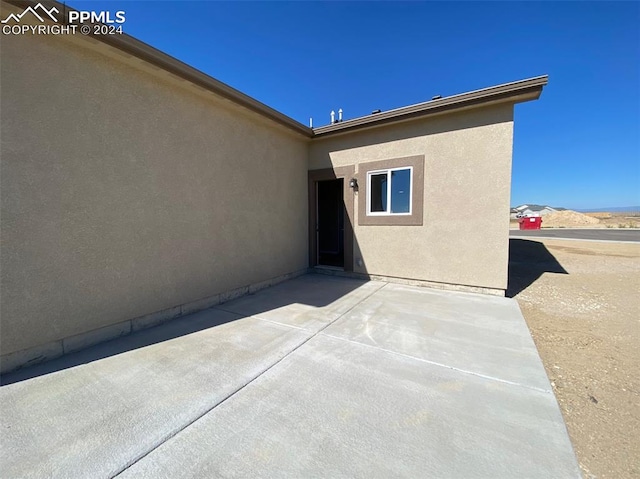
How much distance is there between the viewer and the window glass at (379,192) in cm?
629

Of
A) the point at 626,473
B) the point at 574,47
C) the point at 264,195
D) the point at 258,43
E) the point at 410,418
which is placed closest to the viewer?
the point at 626,473

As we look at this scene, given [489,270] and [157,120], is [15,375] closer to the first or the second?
[157,120]

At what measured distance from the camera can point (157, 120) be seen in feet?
12.6

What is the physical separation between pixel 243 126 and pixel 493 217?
5553mm

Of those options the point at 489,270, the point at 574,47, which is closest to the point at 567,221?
the point at 574,47

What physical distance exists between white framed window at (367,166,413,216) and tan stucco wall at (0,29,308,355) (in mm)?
3132

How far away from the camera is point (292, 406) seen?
212 cm

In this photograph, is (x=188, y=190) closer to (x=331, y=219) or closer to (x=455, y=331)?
(x=455, y=331)

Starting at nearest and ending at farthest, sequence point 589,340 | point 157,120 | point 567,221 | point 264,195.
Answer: point 589,340 < point 157,120 < point 264,195 < point 567,221

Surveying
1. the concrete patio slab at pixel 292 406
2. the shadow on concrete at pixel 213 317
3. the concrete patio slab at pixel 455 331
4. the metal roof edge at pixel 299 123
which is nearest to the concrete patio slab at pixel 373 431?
the concrete patio slab at pixel 292 406

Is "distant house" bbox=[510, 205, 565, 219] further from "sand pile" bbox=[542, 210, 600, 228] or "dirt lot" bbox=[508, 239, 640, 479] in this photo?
"dirt lot" bbox=[508, 239, 640, 479]

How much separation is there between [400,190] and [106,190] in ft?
18.4

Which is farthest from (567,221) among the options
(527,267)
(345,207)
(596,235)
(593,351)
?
(593,351)

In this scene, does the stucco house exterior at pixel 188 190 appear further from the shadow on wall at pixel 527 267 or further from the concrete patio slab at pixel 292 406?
the shadow on wall at pixel 527 267
